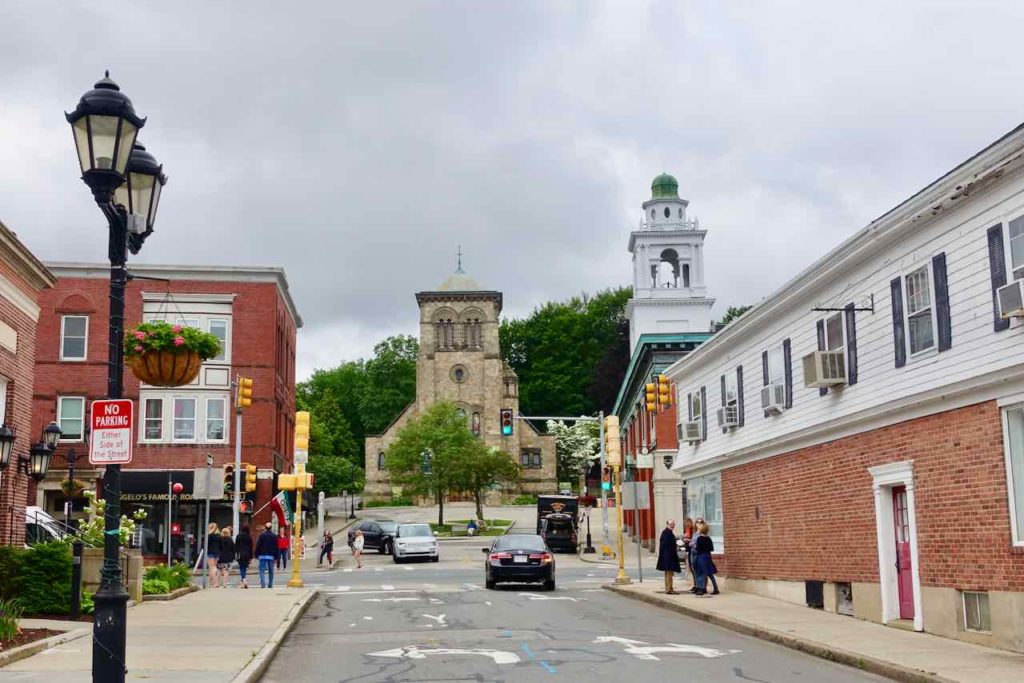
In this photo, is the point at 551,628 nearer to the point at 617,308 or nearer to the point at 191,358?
the point at 191,358

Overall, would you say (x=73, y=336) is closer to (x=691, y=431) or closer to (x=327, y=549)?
(x=327, y=549)

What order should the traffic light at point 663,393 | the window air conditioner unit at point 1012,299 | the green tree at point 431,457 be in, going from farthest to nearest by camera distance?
the green tree at point 431,457, the traffic light at point 663,393, the window air conditioner unit at point 1012,299

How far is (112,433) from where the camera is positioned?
959 centimetres

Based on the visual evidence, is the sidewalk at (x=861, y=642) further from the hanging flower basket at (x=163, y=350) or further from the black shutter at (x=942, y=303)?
the hanging flower basket at (x=163, y=350)

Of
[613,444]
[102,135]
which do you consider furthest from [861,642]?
[613,444]

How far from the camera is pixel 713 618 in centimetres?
1973

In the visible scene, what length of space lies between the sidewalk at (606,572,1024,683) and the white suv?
22.3 m

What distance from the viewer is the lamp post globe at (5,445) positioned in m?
18.4

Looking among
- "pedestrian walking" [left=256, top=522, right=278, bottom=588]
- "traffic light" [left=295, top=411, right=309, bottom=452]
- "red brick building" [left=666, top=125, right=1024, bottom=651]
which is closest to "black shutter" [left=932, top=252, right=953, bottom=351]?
"red brick building" [left=666, top=125, right=1024, bottom=651]

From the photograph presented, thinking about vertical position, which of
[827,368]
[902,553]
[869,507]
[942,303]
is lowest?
[902,553]

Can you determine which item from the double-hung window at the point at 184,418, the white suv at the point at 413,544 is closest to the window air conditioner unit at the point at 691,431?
the white suv at the point at 413,544

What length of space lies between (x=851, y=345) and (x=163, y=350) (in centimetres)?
1208

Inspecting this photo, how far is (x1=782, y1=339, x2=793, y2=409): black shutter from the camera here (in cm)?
2252

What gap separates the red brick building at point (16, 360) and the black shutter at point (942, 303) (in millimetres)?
14321
